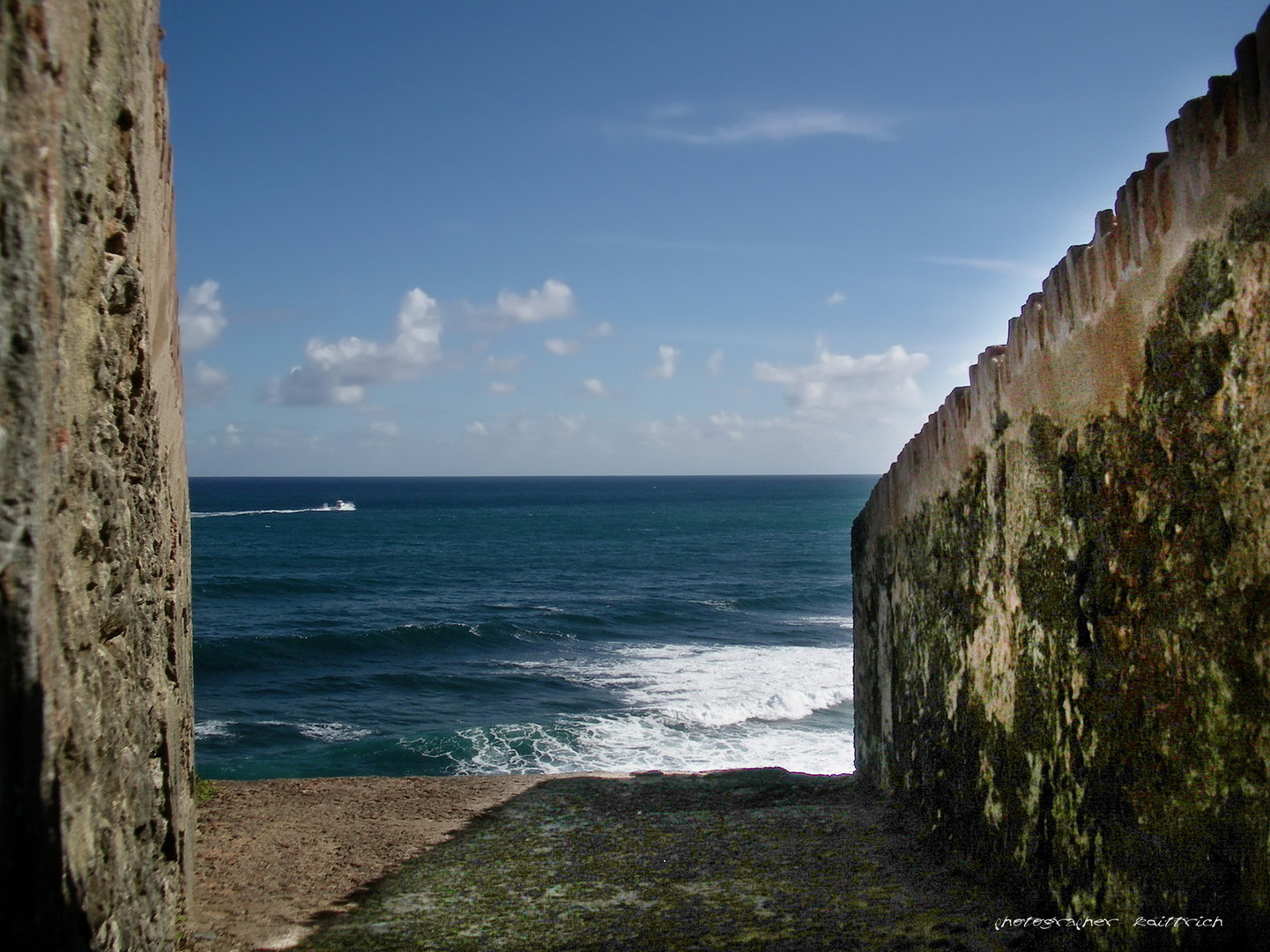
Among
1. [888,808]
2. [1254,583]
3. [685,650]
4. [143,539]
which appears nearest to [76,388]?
[143,539]

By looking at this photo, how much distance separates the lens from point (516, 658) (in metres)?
25.4

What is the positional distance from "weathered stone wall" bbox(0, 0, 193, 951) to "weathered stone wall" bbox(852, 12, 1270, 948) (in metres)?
3.29

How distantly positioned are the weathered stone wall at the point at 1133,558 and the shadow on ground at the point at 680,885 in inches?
17.1

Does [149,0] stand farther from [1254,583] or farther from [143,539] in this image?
[1254,583]

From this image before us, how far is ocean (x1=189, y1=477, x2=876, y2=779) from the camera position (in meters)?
16.8

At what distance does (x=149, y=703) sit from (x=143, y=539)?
64cm

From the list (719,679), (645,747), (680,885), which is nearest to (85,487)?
(680,885)

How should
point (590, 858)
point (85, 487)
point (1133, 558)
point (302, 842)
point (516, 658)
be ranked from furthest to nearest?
1. point (516, 658)
2. point (302, 842)
3. point (590, 858)
4. point (1133, 558)
5. point (85, 487)

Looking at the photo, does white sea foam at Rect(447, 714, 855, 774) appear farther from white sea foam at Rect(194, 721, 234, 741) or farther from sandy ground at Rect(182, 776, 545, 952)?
sandy ground at Rect(182, 776, 545, 952)

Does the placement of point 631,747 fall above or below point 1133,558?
below

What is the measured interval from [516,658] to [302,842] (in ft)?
62.7

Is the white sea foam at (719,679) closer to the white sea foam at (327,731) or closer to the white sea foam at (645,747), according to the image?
the white sea foam at (645,747)

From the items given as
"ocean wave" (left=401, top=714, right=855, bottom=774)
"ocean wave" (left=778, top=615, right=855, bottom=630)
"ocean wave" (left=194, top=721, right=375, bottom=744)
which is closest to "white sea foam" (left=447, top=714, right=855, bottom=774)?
"ocean wave" (left=401, top=714, right=855, bottom=774)

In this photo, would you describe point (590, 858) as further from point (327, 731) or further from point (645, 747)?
point (327, 731)
